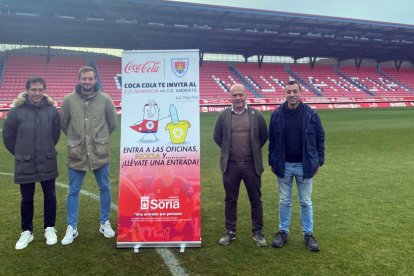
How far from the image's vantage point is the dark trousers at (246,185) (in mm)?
4496

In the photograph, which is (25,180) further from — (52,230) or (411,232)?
(411,232)

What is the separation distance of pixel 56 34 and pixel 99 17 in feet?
15.5

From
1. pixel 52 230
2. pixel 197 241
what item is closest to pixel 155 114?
pixel 197 241

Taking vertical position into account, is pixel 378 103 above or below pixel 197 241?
above

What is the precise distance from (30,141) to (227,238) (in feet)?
9.20

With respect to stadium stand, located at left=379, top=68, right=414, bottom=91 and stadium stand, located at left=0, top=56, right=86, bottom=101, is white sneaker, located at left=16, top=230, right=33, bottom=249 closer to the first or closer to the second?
stadium stand, located at left=0, top=56, right=86, bottom=101

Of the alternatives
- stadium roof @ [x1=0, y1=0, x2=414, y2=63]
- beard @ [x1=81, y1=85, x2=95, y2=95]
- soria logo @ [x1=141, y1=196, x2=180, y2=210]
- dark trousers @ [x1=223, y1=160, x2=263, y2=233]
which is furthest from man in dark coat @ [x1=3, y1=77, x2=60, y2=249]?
stadium roof @ [x1=0, y1=0, x2=414, y2=63]

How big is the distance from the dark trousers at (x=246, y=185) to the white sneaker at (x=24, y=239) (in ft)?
8.49

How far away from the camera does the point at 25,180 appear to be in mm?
4348

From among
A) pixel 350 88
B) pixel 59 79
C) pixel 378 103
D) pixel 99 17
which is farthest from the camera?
pixel 350 88

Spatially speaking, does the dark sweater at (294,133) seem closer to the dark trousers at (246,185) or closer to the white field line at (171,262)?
the dark trousers at (246,185)

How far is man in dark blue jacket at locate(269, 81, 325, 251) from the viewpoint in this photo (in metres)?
4.22

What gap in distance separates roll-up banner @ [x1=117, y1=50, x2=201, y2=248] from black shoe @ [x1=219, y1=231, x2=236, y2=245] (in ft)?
1.27

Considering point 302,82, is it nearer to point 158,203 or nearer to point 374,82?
point 374,82
